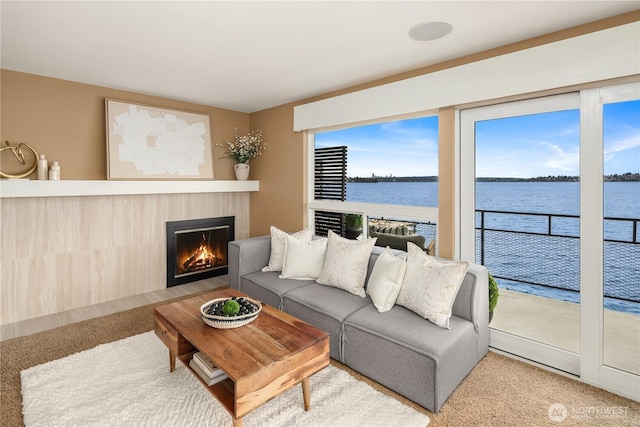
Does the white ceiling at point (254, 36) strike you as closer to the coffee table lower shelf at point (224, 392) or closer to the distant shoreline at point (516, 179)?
the distant shoreline at point (516, 179)

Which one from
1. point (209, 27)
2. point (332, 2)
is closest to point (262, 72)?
point (209, 27)

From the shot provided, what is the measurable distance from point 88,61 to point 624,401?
4792 mm

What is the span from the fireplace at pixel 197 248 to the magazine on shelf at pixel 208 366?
2.58 m

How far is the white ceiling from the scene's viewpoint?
2.05 metres

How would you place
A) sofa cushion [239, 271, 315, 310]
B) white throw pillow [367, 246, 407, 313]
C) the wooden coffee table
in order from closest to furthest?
1. the wooden coffee table
2. white throw pillow [367, 246, 407, 313]
3. sofa cushion [239, 271, 315, 310]

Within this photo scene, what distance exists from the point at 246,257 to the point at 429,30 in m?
2.68

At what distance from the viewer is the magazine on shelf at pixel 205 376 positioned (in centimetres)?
190

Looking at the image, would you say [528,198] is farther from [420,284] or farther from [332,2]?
[332,2]

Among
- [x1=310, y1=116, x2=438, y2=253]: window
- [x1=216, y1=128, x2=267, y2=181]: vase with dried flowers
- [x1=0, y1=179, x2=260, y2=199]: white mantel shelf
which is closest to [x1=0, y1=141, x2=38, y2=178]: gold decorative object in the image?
[x1=0, y1=179, x2=260, y2=199]: white mantel shelf

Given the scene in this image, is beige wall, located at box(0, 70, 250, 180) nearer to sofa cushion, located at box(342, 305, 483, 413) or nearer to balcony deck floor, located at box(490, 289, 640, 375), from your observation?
sofa cushion, located at box(342, 305, 483, 413)

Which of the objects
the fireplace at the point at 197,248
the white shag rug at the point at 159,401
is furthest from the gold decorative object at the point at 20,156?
the white shag rug at the point at 159,401

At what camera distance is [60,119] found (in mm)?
3426

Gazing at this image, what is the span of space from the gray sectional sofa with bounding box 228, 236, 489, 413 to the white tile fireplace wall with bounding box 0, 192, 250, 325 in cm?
198

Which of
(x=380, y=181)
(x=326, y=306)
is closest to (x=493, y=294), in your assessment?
(x=326, y=306)
